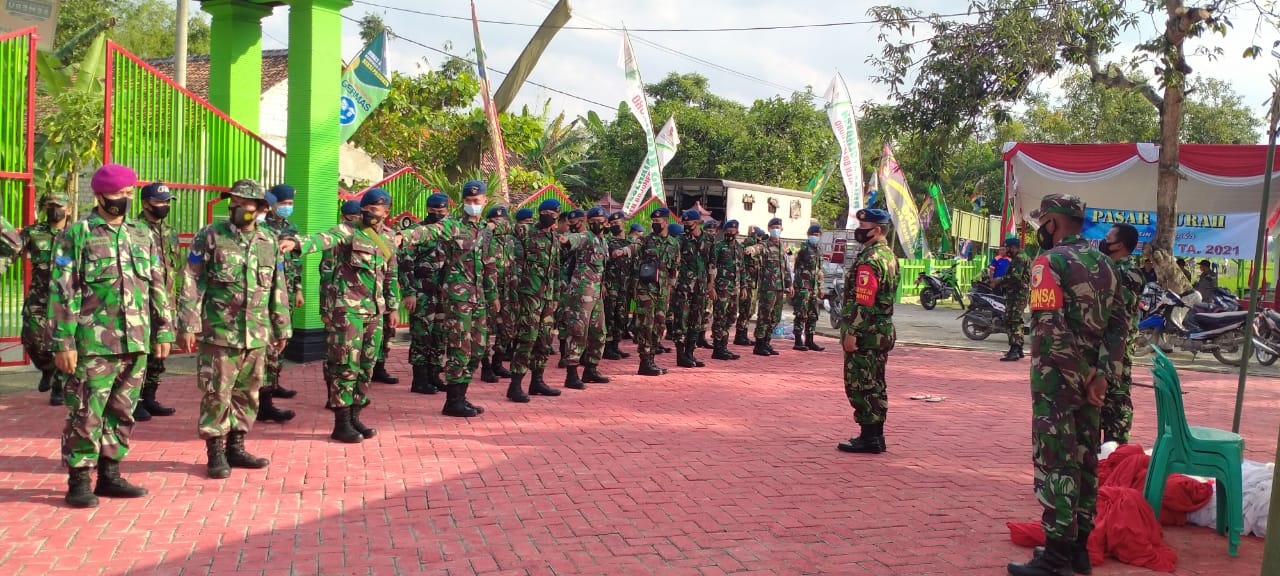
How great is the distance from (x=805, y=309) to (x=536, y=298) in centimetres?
578

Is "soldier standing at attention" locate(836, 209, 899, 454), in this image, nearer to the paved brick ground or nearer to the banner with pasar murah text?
the paved brick ground

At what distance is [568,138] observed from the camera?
1286 inches

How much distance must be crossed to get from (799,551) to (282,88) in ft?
86.6

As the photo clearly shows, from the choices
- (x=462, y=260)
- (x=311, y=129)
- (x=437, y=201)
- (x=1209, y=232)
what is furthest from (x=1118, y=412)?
(x=1209, y=232)

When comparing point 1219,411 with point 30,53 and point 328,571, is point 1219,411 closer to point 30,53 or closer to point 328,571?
point 328,571

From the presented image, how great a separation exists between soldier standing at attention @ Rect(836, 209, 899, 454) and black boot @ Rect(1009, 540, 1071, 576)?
240cm

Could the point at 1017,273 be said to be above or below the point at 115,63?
below

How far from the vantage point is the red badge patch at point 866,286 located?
6.65 m

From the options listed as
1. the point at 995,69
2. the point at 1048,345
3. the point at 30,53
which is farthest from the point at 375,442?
the point at 995,69

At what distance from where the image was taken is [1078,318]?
4.50m

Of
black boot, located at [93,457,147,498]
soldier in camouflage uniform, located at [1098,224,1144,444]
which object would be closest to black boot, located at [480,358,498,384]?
black boot, located at [93,457,147,498]

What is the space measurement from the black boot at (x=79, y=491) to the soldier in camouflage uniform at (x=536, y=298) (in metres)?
3.85

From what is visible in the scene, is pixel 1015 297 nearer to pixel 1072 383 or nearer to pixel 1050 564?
pixel 1072 383

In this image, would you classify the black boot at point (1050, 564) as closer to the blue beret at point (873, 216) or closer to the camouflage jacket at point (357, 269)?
the blue beret at point (873, 216)
